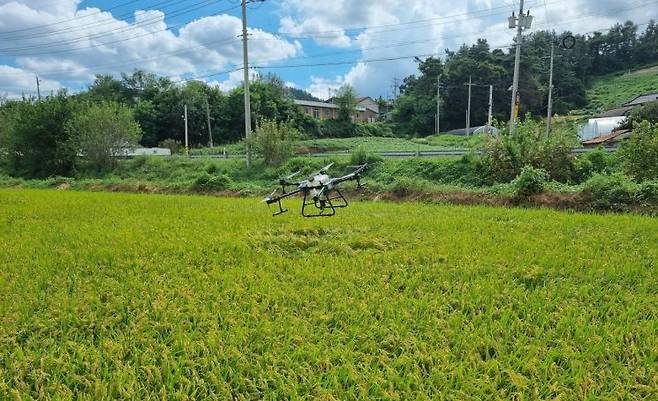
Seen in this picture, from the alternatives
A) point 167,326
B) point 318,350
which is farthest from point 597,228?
point 167,326

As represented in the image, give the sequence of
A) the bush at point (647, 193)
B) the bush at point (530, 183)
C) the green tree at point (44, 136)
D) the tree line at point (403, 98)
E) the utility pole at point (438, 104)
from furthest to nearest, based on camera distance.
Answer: the utility pole at point (438, 104)
the tree line at point (403, 98)
the green tree at point (44, 136)
the bush at point (530, 183)
the bush at point (647, 193)

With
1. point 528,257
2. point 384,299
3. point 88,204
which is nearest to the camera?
point 384,299

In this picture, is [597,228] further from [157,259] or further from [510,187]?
[157,259]

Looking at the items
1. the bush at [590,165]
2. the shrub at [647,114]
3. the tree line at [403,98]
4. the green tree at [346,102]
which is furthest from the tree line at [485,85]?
the bush at [590,165]

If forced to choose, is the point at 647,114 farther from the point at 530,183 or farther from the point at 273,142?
the point at 273,142

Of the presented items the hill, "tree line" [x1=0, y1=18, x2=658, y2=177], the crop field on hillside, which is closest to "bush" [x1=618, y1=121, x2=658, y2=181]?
the crop field on hillside

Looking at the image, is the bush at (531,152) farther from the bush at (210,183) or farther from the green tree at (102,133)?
the green tree at (102,133)

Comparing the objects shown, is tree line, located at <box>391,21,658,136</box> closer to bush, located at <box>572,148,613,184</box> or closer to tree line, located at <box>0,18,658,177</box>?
tree line, located at <box>0,18,658,177</box>
